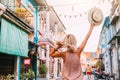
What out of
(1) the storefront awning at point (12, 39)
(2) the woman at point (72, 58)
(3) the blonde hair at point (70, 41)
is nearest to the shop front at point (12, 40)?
(1) the storefront awning at point (12, 39)

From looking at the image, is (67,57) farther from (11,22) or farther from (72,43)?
(11,22)

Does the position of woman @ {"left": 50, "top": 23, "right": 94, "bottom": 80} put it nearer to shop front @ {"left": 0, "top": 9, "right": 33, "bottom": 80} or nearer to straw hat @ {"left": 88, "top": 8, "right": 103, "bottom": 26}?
straw hat @ {"left": 88, "top": 8, "right": 103, "bottom": 26}

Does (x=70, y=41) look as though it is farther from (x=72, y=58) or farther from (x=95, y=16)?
(x=95, y=16)

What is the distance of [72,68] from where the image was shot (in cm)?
395

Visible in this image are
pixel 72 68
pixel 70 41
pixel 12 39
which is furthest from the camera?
pixel 12 39

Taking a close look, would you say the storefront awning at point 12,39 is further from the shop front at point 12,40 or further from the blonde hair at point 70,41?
the blonde hair at point 70,41

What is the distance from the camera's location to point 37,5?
22.1 meters

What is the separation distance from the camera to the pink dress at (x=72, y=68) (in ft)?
12.8

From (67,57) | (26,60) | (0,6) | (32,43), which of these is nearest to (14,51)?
(0,6)

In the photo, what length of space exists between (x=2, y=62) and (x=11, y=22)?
3.95 m

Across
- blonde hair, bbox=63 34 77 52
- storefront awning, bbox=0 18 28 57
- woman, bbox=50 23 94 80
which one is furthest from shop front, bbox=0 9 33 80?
blonde hair, bbox=63 34 77 52

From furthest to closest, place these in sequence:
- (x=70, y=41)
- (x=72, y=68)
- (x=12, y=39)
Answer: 1. (x=12, y=39)
2. (x=72, y=68)
3. (x=70, y=41)

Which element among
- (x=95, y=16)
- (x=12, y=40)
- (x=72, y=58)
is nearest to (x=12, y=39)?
(x=12, y=40)

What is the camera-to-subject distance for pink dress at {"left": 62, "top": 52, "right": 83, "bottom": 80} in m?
3.90
